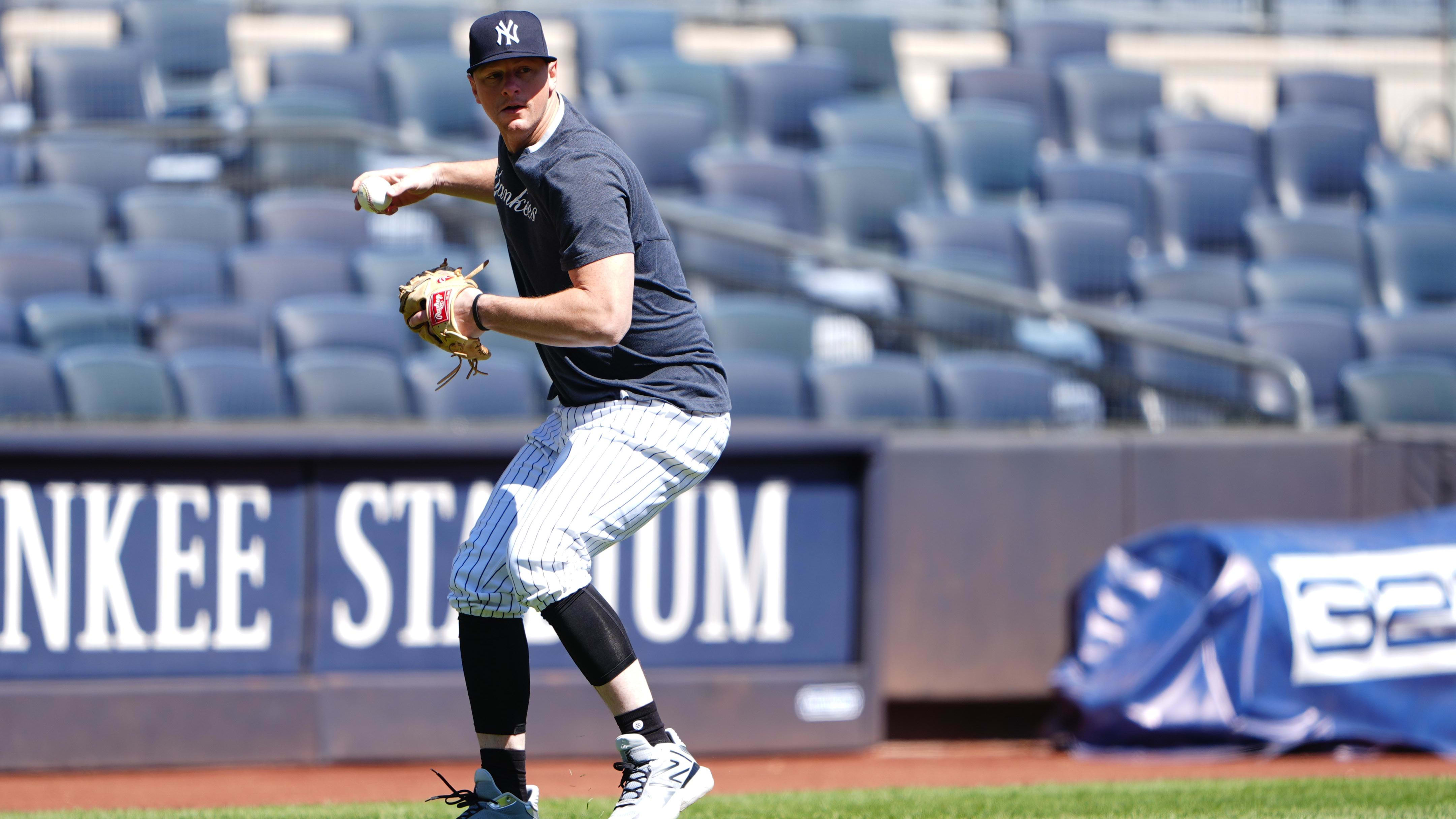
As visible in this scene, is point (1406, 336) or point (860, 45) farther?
point (860, 45)

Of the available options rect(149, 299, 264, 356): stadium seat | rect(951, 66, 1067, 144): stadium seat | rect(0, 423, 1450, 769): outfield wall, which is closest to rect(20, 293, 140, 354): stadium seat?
rect(149, 299, 264, 356): stadium seat

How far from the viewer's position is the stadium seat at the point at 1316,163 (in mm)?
10141

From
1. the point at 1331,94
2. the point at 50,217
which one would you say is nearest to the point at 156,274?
the point at 50,217

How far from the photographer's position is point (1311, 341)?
775 centimetres

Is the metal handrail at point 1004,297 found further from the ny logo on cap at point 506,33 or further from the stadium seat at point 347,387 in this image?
the ny logo on cap at point 506,33

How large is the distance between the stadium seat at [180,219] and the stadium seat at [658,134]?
7.72 ft

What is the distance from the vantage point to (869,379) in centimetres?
667

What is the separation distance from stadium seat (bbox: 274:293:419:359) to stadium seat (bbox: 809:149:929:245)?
3009mm

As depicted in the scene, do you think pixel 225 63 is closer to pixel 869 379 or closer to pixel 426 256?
pixel 426 256

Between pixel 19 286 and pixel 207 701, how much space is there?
3.21 m

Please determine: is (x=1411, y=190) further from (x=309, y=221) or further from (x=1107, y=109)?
(x=309, y=221)

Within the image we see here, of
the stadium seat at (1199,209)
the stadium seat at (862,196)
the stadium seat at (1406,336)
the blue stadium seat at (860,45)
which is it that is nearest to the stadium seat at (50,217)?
the stadium seat at (862,196)

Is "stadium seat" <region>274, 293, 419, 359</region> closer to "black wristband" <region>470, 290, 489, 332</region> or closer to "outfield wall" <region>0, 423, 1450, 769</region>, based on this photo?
"outfield wall" <region>0, 423, 1450, 769</region>

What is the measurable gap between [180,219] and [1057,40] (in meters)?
6.75
